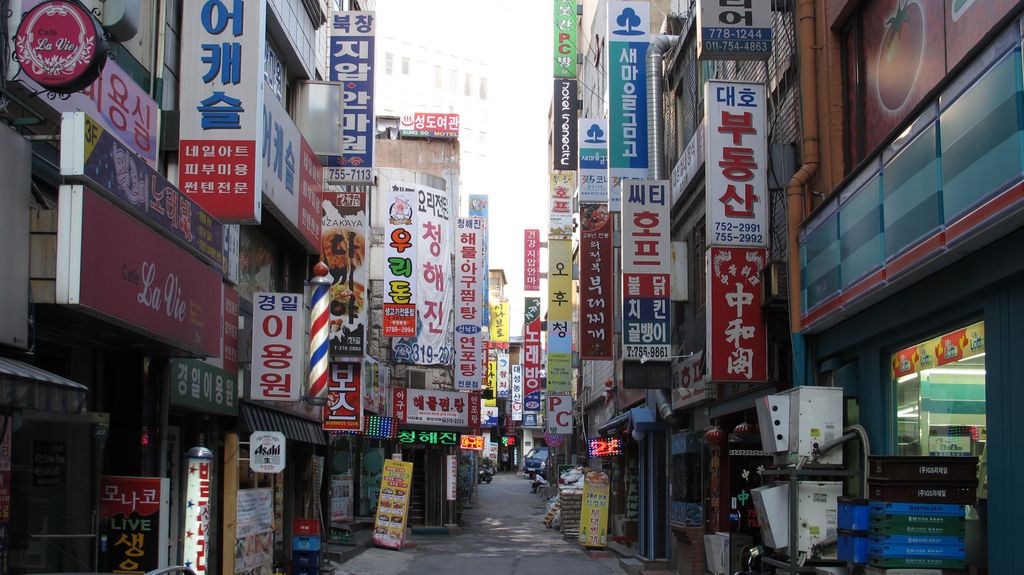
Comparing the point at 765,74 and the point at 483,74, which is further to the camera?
the point at 483,74

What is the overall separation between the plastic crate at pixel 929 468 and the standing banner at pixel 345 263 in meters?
16.1

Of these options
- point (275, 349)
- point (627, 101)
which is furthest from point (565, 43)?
point (275, 349)

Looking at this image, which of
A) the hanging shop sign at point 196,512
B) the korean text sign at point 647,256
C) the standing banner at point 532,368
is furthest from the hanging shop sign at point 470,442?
the hanging shop sign at point 196,512

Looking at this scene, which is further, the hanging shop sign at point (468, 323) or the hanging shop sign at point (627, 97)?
the hanging shop sign at point (468, 323)

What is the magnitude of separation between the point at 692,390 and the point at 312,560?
815 cm

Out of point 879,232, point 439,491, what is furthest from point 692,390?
point 439,491

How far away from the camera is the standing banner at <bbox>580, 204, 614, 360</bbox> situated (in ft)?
91.6

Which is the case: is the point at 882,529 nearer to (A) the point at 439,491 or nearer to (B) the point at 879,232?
(B) the point at 879,232

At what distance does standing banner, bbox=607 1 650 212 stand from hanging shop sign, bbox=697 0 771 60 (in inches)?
314

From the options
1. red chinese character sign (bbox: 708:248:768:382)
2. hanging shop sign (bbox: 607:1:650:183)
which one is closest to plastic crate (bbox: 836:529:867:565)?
red chinese character sign (bbox: 708:248:768:382)

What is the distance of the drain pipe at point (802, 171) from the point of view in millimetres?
14016

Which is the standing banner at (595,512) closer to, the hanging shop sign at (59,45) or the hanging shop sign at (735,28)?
the hanging shop sign at (735,28)

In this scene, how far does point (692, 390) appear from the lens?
2161 cm

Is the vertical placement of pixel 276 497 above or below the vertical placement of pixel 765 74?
below
